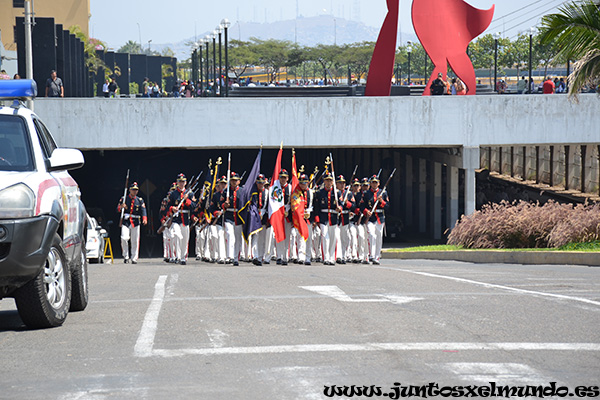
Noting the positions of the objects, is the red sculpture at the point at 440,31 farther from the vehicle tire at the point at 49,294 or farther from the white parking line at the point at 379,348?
the white parking line at the point at 379,348

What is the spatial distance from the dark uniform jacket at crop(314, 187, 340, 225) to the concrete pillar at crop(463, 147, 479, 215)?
14423 millimetres

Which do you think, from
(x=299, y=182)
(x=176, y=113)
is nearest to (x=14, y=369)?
(x=299, y=182)

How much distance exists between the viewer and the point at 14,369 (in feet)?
23.6

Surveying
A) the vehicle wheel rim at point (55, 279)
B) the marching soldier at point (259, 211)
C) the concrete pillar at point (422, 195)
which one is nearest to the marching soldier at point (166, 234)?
the marching soldier at point (259, 211)

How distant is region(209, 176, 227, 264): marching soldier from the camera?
70.9 ft

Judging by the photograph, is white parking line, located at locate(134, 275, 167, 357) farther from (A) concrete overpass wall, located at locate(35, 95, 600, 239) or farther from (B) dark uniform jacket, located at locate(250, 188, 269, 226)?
(A) concrete overpass wall, located at locate(35, 95, 600, 239)

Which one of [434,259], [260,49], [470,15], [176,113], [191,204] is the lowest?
[434,259]

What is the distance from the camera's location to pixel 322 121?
34156mm

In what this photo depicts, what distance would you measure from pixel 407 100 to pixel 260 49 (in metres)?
77.6

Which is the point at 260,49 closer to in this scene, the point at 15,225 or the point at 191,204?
the point at 191,204

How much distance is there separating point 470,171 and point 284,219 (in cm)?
1552

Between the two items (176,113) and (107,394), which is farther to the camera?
(176,113)

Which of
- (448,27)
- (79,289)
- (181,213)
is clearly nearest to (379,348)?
(79,289)

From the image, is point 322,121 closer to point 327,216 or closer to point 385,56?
point 385,56
